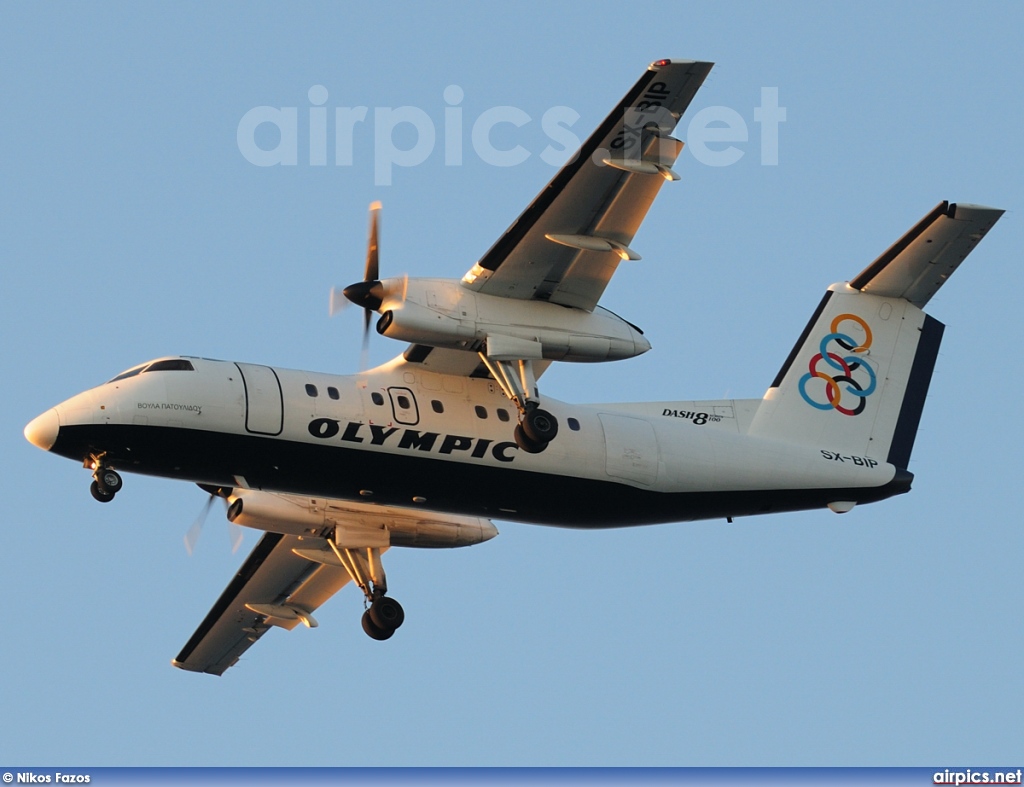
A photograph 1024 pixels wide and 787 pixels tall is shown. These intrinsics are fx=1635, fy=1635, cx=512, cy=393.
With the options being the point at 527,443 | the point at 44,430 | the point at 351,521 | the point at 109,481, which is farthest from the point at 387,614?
the point at 44,430

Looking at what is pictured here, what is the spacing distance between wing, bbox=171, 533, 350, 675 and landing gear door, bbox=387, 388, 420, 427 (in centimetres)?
334

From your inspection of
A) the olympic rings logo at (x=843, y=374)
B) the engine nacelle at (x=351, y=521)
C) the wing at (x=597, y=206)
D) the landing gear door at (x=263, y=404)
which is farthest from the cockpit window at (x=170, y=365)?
the olympic rings logo at (x=843, y=374)

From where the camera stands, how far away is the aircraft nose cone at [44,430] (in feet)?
53.8

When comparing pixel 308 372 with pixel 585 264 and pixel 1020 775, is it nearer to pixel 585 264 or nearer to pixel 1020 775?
pixel 585 264

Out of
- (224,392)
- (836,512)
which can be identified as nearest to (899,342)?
(836,512)

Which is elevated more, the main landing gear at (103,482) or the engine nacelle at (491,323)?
the engine nacelle at (491,323)

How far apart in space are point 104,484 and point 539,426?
453 centimetres

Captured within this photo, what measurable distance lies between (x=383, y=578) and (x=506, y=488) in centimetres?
231

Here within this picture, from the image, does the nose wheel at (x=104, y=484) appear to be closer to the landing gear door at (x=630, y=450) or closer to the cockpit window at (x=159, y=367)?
the cockpit window at (x=159, y=367)

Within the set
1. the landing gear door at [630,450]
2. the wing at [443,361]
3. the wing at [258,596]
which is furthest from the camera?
the wing at [258,596]

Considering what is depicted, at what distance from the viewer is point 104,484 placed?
16516mm

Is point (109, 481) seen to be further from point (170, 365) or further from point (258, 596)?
point (258, 596)

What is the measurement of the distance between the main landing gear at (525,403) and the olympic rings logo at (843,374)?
4015 mm

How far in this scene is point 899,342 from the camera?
66.7 ft
